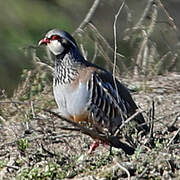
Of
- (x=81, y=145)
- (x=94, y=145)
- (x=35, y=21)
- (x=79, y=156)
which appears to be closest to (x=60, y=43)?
(x=81, y=145)

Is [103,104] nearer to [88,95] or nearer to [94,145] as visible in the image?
[88,95]

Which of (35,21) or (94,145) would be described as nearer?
(94,145)

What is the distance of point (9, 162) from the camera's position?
17.3 ft

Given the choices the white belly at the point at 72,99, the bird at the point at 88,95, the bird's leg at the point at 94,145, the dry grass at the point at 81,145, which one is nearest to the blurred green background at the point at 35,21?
the dry grass at the point at 81,145

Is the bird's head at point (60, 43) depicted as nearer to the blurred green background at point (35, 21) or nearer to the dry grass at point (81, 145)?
the dry grass at point (81, 145)

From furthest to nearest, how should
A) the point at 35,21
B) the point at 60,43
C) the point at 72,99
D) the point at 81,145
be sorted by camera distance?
the point at 35,21 → the point at 60,43 → the point at 81,145 → the point at 72,99

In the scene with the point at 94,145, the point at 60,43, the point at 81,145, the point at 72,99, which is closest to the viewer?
the point at 94,145

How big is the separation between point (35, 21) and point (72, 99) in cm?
635

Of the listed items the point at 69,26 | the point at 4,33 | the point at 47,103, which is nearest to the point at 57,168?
the point at 47,103

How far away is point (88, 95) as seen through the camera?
5836 millimetres

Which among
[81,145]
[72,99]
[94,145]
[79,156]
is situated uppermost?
[72,99]

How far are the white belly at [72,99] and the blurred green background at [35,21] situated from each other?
15.4 feet

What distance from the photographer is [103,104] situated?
19.4 feet

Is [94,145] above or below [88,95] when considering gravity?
below
